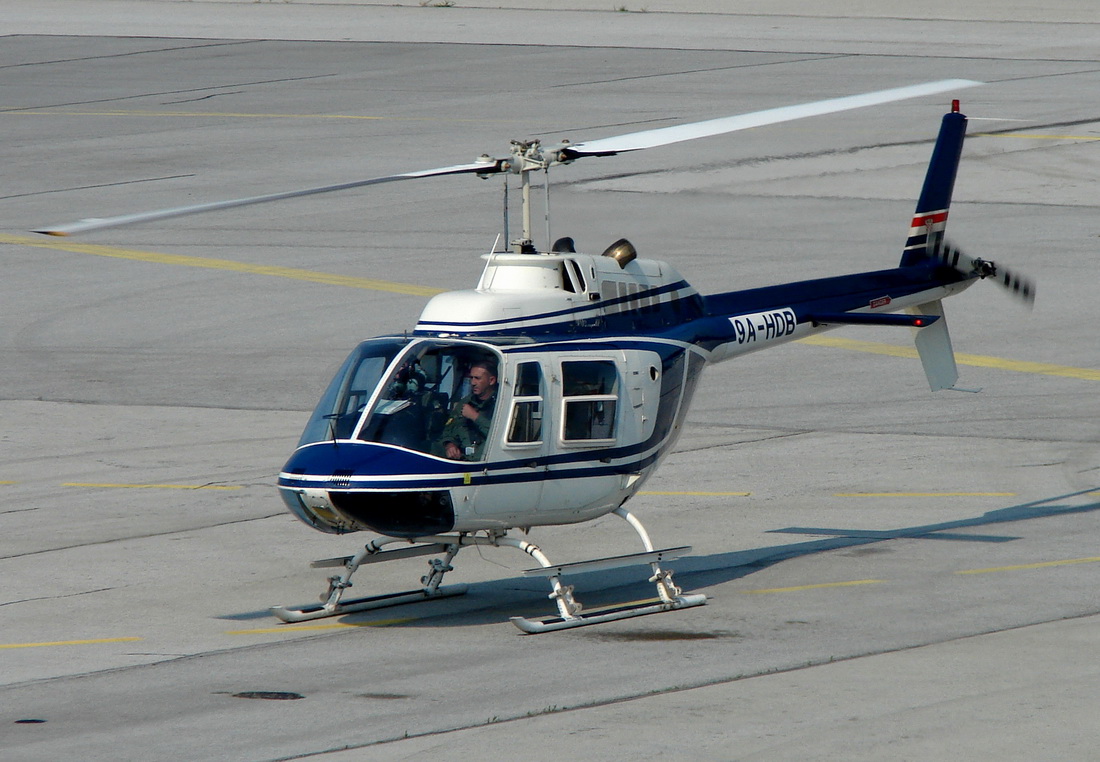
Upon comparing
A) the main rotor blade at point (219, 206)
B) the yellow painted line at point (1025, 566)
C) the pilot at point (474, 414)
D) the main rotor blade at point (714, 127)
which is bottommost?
the yellow painted line at point (1025, 566)

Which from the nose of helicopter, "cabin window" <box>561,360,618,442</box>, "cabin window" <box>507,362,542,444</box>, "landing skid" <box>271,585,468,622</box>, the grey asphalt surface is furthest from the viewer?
"landing skid" <box>271,585,468,622</box>

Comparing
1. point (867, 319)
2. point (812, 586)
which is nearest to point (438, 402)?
point (812, 586)

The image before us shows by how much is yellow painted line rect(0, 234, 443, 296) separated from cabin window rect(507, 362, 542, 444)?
1420 centimetres

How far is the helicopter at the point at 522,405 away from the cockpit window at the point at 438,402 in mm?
11

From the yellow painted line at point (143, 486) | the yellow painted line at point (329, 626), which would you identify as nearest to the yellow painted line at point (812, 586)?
the yellow painted line at point (329, 626)

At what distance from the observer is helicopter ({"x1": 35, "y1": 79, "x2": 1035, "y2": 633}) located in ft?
42.1

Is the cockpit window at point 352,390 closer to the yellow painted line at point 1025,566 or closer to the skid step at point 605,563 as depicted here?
the skid step at point 605,563

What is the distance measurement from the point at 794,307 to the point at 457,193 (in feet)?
67.3

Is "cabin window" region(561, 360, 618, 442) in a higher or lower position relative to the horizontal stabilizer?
lower

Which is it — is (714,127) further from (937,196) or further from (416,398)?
(937,196)

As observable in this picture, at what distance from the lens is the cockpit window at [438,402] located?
12.9 metres

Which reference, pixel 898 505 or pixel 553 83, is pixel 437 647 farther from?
pixel 553 83

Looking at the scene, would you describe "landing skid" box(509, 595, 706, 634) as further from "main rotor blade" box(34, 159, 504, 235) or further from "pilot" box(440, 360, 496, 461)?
"main rotor blade" box(34, 159, 504, 235)

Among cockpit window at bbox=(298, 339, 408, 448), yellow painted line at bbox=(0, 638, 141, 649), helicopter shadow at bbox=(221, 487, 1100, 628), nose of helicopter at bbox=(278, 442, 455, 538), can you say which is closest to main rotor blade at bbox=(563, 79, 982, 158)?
cockpit window at bbox=(298, 339, 408, 448)
